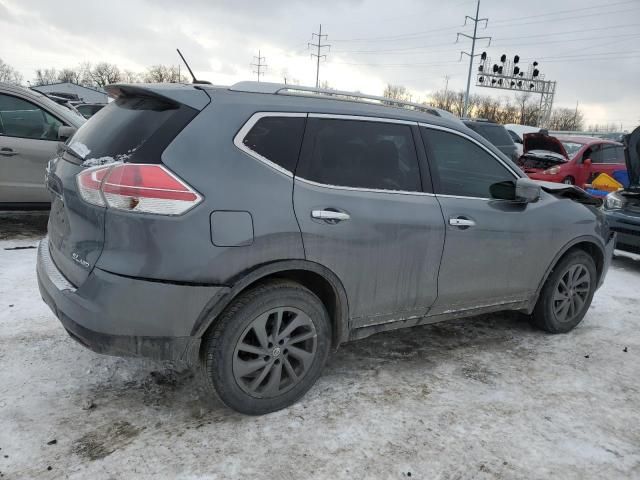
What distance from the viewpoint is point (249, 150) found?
2.56m

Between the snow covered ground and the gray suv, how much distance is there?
302 millimetres

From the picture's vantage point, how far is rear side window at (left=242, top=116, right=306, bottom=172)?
2.59 m

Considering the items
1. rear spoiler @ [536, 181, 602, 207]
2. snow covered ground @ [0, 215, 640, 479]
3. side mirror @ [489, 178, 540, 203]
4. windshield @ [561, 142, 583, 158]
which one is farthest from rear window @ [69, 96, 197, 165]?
windshield @ [561, 142, 583, 158]

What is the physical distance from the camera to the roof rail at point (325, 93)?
2.77 m

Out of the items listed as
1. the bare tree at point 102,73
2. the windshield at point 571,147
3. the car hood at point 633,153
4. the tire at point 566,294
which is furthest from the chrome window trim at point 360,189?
the bare tree at point 102,73

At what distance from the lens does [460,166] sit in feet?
11.3

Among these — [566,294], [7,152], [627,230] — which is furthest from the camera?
[627,230]

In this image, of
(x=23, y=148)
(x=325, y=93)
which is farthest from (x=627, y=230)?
(x=23, y=148)

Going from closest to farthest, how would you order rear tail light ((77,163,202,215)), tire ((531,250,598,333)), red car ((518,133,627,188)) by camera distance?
rear tail light ((77,163,202,215))
tire ((531,250,598,333))
red car ((518,133,627,188))

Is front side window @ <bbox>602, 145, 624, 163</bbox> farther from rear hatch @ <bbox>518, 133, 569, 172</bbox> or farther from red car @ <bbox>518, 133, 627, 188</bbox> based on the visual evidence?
rear hatch @ <bbox>518, 133, 569, 172</bbox>

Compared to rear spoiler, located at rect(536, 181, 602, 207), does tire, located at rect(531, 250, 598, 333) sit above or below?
below

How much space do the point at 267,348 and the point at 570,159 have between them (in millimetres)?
11549

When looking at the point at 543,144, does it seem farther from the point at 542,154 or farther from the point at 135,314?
the point at 135,314

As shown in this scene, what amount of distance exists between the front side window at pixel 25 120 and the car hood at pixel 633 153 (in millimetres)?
7216
